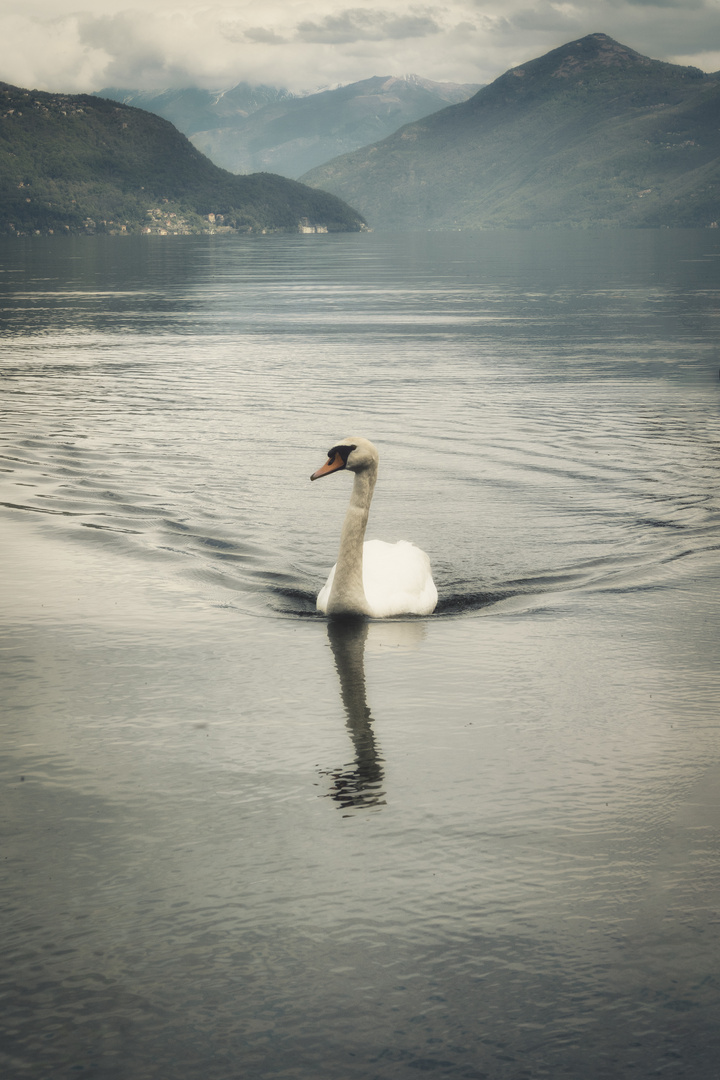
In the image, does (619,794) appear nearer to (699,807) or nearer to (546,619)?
(699,807)

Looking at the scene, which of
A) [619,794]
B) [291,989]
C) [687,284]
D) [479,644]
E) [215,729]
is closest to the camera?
[291,989]

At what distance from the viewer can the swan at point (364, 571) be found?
995 cm

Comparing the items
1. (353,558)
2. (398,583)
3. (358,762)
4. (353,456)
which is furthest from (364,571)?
(358,762)

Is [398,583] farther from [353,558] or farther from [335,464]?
[335,464]

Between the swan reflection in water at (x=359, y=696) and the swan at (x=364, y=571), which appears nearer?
the swan reflection in water at (x=359, y=696)

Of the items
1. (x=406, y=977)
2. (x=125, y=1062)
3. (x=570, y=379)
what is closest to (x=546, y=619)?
(x=406, y=977)

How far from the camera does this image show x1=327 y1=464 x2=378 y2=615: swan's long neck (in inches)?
389

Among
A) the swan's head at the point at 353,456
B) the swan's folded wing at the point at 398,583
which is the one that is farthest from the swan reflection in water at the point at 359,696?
the swan's head at the point at 353,456

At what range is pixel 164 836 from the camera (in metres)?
6.23

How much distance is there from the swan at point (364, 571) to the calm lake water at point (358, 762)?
Result: 0.75 feet

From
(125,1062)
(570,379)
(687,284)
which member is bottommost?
(125,1062)

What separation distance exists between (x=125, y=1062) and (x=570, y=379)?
23.5 meters

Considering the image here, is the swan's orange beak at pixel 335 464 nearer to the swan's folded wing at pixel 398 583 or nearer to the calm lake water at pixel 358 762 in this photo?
the swan's folded wing at pixel 398 583

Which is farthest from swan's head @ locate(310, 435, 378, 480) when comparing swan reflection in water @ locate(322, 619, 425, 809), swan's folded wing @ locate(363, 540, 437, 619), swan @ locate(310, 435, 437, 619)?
swan reflection in water @ locate(322, 619, 425, 809)
